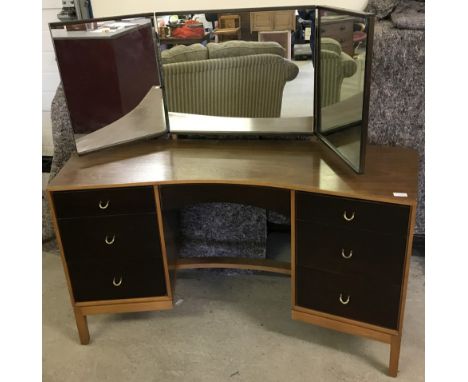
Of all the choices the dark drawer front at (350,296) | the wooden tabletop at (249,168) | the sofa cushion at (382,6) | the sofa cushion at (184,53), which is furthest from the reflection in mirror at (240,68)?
the dark drawer front at (350,296)

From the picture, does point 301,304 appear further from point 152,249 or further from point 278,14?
point 278,14

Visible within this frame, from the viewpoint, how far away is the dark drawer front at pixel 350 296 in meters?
1.50

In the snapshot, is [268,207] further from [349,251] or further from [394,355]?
[394,355]

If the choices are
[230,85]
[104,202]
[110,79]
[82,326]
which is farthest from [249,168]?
[82,326]

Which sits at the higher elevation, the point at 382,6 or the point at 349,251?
the point at 382,6

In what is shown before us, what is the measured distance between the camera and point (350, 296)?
156cm

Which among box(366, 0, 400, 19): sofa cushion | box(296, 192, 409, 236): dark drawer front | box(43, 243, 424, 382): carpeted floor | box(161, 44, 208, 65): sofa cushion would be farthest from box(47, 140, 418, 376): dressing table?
box(366, 0, 400, 19): sofa cushion

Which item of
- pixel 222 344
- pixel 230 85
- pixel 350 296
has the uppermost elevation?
pixel 230 85

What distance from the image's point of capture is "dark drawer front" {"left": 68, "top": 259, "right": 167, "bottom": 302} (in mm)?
1692

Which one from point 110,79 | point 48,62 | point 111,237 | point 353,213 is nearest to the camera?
point 353,213

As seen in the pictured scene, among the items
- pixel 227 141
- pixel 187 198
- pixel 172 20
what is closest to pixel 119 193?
pixel 187 198

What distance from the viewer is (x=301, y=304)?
165 cm

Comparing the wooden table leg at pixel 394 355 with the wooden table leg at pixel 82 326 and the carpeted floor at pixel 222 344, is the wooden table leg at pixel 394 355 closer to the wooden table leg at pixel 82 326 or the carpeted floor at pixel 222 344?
the carpeted floor at pixel 222 344

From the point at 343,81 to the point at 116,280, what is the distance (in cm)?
105
